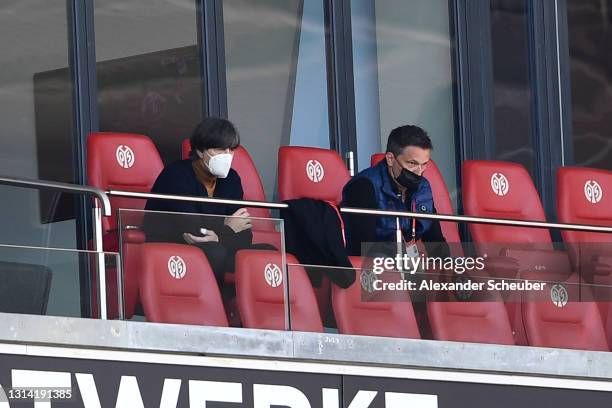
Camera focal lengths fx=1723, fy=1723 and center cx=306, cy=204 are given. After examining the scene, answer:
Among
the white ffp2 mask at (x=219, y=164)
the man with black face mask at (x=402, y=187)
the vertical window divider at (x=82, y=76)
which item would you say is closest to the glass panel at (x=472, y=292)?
the man with black face mask at (x=402, y=187)

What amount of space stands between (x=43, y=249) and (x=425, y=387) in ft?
6.89

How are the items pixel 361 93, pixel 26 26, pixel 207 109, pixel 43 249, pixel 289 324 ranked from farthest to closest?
pixel 361 93
pixel 207 109
pixel 26 26
pixel 289 324
pixel 43 249

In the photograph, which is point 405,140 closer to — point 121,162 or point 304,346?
point 304,346

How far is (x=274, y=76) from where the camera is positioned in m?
11.0

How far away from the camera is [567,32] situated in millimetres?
12180

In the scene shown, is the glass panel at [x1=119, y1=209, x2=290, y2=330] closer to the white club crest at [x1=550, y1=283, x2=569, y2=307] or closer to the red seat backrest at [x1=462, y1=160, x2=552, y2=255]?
the white club crest at [x1=550, y1=283, x2=569, y2=307]

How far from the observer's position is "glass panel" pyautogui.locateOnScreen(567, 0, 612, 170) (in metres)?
12.1

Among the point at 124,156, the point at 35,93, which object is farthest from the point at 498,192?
the point at 35,93

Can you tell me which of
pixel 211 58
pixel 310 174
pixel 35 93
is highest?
pixel 211 58

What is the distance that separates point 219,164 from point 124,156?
0.87 metres

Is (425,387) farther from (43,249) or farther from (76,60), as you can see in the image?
(76,60)

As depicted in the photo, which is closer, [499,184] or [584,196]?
[499,184]

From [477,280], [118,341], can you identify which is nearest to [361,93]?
[477,280]

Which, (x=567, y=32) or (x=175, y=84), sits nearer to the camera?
(x=175, y=84)
